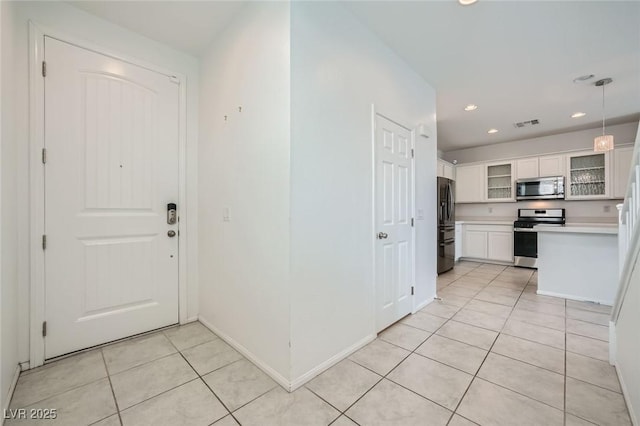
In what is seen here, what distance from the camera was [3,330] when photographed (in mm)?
1450

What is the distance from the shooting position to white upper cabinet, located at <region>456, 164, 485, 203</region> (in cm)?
580

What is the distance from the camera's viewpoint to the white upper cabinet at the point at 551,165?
16.0ft

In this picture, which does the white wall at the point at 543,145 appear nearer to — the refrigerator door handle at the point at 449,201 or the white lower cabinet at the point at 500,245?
the white lower cabinet at the point at 500,245

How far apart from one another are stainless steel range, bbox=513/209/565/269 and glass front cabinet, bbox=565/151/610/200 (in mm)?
416

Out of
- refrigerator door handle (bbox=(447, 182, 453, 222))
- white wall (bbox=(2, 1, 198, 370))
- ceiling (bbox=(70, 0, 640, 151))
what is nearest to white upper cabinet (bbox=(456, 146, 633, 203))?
refrigerator door handle (bbox=(447, 182, 453, 222))

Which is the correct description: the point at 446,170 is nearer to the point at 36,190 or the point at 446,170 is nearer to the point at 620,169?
the point at 620,169

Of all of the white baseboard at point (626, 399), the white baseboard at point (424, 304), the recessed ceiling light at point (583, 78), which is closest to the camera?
the white baseboard at point (626, 399)

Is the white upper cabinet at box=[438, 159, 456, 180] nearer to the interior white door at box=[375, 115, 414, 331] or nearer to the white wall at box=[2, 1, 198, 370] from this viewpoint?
the interior white door at box=[375, 115, 414, 331]

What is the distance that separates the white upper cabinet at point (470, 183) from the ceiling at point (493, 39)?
218cm

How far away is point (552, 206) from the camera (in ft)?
16.9

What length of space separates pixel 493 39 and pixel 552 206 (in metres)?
4.37

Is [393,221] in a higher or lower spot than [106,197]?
lower

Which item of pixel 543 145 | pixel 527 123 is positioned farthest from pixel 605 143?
pixel 543 145

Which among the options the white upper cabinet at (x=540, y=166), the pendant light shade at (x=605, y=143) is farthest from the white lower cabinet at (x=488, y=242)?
the pendant light shade at (x=605, y=143)
